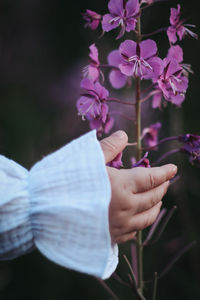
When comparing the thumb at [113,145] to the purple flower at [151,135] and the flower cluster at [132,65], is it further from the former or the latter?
the purple flower at [151,135]

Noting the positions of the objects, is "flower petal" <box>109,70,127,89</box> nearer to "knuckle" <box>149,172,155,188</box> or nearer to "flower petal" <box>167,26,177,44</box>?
"flower petal" <box>167,26,177,44</box>

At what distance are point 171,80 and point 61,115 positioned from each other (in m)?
A: 1.21

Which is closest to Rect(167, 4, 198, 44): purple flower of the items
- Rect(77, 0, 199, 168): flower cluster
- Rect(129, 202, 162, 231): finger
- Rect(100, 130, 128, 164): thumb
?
Rect(77, 0, 199, 168): flower cluster

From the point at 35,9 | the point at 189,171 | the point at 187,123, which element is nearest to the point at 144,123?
the point at 187,123

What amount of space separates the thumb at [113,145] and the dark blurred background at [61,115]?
0.48 meters

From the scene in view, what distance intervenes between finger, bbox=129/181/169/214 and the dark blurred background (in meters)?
0.54

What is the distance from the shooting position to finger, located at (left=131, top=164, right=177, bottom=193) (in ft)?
1.89

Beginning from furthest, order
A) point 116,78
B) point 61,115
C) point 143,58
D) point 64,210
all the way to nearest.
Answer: point 61,115, point 116,78, point 143,58, point 64,210

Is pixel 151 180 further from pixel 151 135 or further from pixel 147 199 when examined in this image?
pixel 151 135

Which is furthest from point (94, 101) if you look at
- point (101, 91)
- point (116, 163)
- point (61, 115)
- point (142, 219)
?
point (61, 115)

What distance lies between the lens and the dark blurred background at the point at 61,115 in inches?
46.7

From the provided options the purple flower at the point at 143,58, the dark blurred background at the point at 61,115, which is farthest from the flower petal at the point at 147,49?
the dark blurred background at the point at 61,115

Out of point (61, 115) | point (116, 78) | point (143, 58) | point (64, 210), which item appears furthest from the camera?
point (61, 115)

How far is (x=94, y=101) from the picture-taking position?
0.69 m
